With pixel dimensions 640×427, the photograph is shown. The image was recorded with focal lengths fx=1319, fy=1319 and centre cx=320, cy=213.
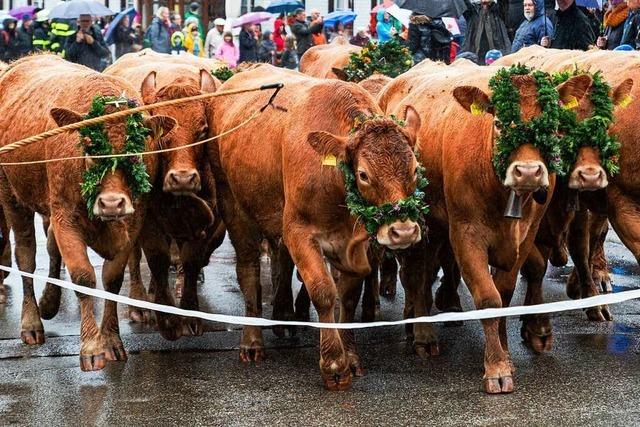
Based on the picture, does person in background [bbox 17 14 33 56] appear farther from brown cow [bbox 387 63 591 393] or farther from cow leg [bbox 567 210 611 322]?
brown cow [bbox 387 63 591 393]

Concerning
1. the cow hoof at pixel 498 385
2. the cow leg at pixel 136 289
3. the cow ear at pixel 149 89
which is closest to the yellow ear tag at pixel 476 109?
the cow hoof at pixel 498 385

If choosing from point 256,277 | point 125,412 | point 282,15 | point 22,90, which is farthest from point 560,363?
point 282,15

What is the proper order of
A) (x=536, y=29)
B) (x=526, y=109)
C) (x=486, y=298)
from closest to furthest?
1. (x=526, y=109)
2. (x=486, y=298)
3. (x=536, y=29)

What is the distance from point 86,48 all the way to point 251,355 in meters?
13.6

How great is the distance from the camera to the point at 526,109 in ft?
28.0

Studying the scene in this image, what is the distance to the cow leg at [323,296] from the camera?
8.53 meters

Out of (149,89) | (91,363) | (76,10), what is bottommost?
(76,10)

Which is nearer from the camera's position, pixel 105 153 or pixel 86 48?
pixel 105 153

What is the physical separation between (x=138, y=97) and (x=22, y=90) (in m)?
1.29

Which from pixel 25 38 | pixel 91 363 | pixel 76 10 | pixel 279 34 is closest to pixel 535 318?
pixel 91 363

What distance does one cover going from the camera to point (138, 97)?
10.0m

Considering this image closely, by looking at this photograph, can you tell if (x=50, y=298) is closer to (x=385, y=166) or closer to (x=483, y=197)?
(x=385, y=166)

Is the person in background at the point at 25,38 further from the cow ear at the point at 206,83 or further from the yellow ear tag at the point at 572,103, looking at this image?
the yellow ear tag at the point at 572,103

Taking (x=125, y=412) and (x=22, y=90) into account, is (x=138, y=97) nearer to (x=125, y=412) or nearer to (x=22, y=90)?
(x=22, y=90)
